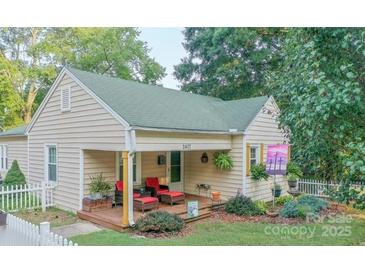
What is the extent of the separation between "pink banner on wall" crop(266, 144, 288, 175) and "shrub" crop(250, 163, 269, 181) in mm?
158

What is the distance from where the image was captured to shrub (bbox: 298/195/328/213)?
837 cm

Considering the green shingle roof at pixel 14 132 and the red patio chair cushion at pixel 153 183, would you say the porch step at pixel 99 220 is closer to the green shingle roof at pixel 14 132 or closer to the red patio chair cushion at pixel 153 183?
the red patio chair cushion at pixel 153 183

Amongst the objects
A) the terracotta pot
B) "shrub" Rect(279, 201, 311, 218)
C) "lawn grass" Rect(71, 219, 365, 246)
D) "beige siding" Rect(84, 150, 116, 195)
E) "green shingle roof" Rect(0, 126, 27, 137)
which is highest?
"green shingle roof" Rect(0, 126, 27, 137)

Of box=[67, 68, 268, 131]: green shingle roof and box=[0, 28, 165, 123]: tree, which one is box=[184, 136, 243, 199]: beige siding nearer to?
box=[67, 68, 268, 131]: green shingle roof

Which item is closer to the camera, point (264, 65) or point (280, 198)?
point (280, 198)

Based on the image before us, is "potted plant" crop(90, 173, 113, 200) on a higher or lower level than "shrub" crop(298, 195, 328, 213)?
higher

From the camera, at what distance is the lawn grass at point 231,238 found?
19.1 feet

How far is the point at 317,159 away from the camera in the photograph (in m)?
4.50

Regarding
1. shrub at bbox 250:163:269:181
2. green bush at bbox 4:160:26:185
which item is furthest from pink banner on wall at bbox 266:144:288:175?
green bush at bbox 4:160:26:185

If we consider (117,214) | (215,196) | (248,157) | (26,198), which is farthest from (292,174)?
(26,198)
